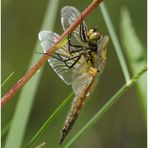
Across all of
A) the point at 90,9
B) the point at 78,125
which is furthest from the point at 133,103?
the point at 90,9

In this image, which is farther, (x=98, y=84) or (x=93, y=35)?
(x=98, y=84)

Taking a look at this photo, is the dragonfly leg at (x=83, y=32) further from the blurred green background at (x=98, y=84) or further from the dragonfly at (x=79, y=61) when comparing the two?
the blurred green background at (x=98, y=84)

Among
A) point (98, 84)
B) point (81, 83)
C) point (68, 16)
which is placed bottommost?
point (98, 84)

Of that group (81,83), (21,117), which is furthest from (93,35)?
(21,117)

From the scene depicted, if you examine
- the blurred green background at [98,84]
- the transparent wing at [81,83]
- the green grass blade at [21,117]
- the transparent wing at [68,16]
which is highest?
the transparent wing at [68,16]

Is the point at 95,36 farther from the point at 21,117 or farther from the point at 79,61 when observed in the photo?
the point at 21,117

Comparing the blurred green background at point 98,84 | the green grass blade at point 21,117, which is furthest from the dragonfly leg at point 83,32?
the blurred green background at point 98,84

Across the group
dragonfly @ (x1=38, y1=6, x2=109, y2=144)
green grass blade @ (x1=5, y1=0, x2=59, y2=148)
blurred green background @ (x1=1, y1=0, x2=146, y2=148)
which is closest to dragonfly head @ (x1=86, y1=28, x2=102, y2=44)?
dragonfly @ (x1=38, y1=6, x2=109, y2=144)
